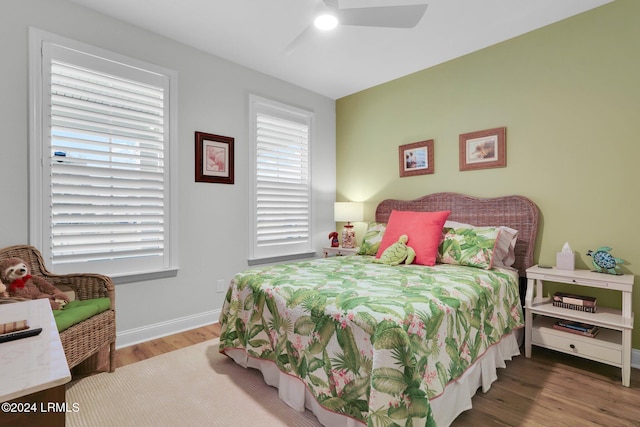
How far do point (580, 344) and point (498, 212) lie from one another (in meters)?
1.21

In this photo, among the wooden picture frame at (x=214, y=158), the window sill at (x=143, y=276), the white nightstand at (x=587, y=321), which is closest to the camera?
A: the white nightstand at (x=587, y=321)

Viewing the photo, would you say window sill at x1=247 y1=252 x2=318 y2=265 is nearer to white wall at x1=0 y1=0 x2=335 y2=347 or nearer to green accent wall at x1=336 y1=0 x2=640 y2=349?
white wall at x1=0 y1=0 x2=335 y2=347

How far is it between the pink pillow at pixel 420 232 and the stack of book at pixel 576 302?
3.03ft

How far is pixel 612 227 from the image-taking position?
2.48 metres

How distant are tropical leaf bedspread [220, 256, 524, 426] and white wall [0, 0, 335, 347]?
907mm

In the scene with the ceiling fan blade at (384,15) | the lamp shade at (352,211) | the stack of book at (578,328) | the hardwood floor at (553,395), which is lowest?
the hardwood floor at (553,395)

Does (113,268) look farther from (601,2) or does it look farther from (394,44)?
(601,2)

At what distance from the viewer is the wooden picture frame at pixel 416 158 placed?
3600mm

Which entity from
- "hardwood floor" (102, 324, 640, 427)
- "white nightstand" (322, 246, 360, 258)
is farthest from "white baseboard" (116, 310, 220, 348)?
"white nightstand" (322, 246, 360, 258)

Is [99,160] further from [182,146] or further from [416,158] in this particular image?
[416,158]

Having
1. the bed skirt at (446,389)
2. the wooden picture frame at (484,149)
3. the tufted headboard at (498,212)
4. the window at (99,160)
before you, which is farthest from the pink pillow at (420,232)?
the window at (99,160)

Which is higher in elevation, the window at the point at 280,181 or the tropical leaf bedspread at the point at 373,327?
the window at the point at 280,181

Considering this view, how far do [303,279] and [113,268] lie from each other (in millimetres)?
1685

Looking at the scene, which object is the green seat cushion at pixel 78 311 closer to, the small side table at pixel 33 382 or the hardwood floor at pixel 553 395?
the hardwood floor at pixel 553 395
